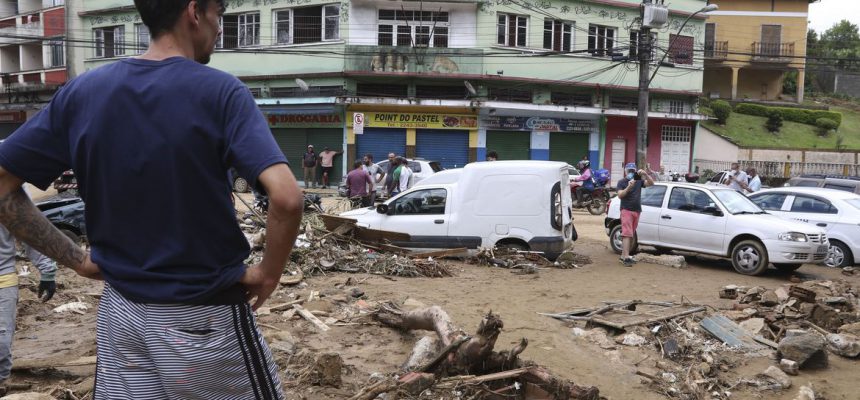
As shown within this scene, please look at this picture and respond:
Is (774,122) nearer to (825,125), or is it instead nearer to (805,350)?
(825,125)

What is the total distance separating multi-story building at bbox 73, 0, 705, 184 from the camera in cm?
2916

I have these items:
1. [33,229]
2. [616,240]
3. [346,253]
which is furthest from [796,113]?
[33,229]

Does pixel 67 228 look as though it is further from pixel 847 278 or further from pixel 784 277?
pixel 847 278

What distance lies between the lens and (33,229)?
2.31m

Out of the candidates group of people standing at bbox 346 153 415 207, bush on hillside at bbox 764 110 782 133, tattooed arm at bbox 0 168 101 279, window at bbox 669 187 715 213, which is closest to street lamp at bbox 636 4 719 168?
group of people standing at bbox 346 153 415 207

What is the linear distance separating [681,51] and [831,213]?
23.0 m

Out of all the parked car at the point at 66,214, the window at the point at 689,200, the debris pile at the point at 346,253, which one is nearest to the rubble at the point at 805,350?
the debris pile at the point at 346,253

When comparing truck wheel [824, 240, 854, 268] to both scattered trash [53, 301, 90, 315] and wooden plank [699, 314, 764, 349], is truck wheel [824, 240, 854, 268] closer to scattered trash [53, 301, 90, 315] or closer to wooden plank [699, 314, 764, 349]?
wooden plank [699, 314, 764, 349]

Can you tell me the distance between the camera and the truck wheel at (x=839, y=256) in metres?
13.1

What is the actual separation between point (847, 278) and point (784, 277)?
107 cm

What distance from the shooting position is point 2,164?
2.09m

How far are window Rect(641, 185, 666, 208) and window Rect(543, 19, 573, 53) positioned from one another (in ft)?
62.8

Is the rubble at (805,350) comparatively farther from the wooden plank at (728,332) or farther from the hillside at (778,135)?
the hillside at (778,135)

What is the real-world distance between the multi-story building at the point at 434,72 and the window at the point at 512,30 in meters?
0.05
